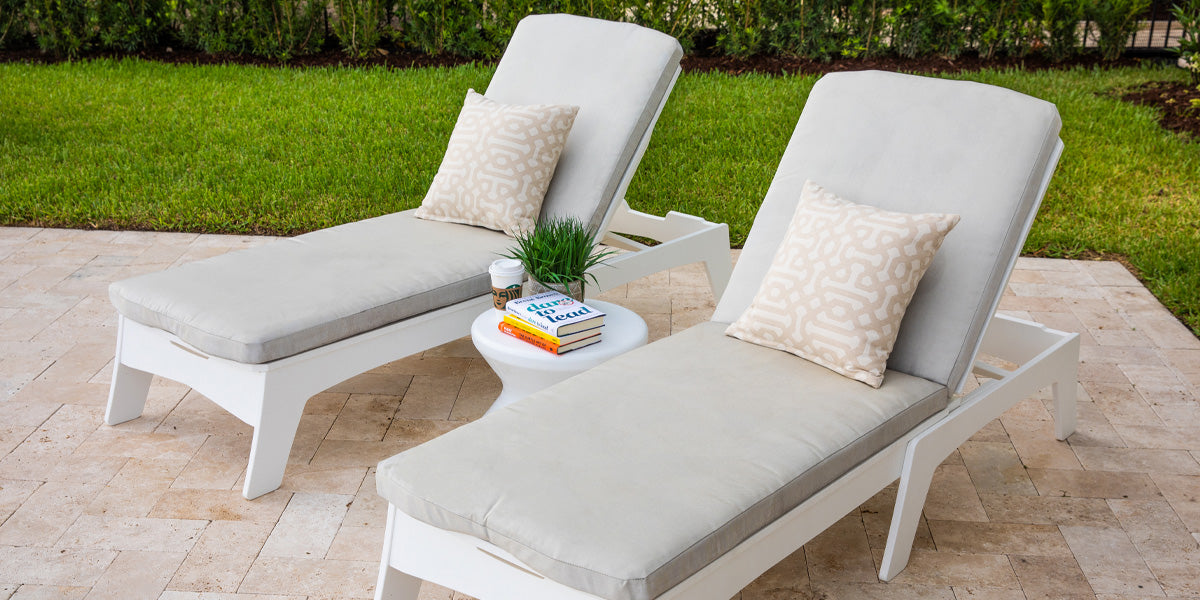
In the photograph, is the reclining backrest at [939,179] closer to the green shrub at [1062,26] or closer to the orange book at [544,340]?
the orange book at [544,340]

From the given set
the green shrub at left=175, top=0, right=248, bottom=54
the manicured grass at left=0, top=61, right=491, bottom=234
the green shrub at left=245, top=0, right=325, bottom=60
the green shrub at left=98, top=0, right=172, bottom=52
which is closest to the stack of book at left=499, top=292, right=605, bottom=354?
the manicured grass at left=0, top=61, right=491, bottom=234

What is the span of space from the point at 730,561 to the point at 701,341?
80 centimetres

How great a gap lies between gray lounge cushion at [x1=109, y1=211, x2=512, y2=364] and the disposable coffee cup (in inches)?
8.4

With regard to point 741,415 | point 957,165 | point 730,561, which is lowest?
point 730,561

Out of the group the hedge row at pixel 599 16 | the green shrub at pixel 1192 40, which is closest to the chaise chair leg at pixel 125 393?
the hedge row at pixel 599 16

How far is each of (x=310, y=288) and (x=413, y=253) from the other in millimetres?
395

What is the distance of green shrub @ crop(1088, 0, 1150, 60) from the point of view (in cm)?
697

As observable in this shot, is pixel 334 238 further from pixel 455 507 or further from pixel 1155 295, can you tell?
pixel 1155 295

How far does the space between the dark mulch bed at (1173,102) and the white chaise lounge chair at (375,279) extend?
348cm

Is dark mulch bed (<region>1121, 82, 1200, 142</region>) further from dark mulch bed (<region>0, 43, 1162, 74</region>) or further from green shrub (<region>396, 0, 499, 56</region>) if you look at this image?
green shrub (<region>396, 0, 499, 56</region>)

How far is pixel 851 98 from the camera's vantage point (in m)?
2.94

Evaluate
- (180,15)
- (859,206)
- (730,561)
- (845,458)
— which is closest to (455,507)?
(730,561)

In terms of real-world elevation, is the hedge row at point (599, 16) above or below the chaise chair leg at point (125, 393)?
above

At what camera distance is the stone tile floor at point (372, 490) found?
250cm
